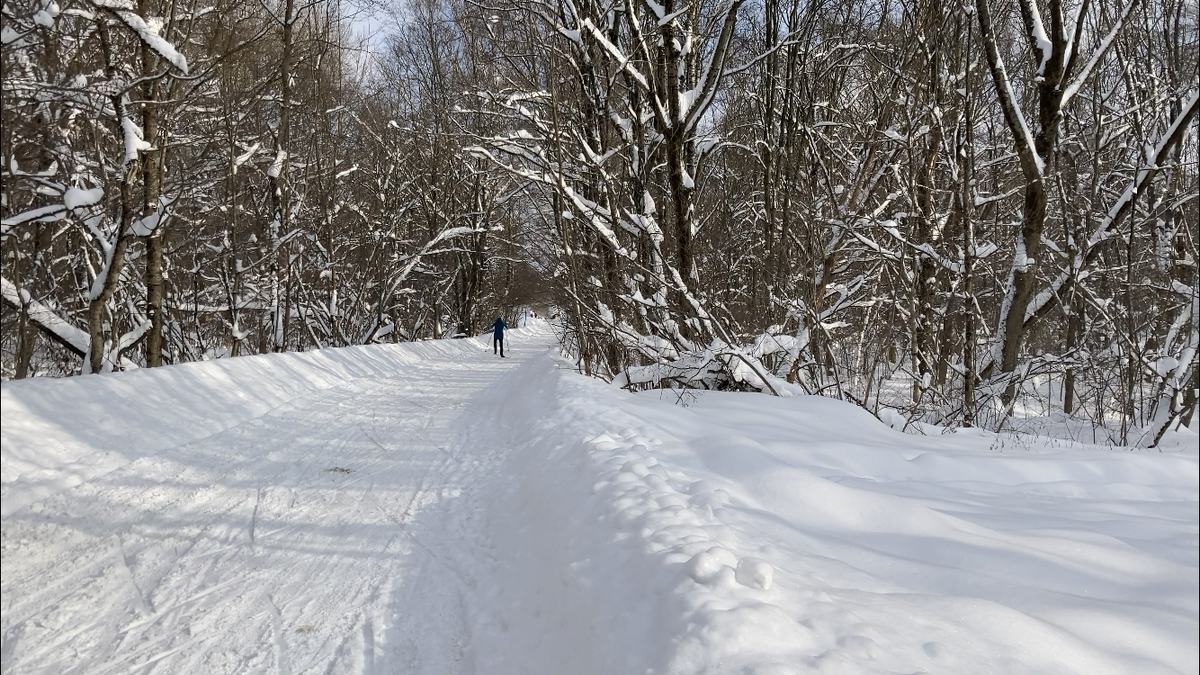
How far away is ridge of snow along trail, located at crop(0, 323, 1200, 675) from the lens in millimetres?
1883

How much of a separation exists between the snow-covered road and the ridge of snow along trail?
0.7 inches

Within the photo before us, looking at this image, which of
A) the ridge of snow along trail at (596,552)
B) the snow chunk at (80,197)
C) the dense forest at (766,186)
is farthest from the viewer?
the dense forest at (766,186)

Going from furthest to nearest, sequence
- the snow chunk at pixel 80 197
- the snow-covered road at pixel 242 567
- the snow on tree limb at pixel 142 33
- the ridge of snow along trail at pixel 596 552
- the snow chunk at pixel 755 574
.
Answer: the snow on tree limb at pixel 142 33 → the snow chunk at pixel 755 574 → the snow-covered road at pixel 242 567 → the ridge of snow along trail at pixel 596 552 → the snow chunk at pixel 80 197

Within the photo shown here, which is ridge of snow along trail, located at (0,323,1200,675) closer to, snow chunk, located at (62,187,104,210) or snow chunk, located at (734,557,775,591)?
snow chunk, located at (734,557,775,591)

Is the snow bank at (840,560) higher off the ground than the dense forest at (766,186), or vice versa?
the dense forest at (766,186)

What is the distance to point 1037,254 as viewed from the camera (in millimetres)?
7031

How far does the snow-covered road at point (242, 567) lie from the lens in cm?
216

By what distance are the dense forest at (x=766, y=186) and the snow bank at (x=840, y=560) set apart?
1.98 metres

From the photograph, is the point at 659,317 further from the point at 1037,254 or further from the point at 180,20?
the point at 180,20

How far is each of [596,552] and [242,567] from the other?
2031 mm

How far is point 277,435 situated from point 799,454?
5.32m

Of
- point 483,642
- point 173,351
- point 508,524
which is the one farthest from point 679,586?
point 173,351

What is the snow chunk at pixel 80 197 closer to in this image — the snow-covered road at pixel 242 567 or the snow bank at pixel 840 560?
the snow-covered road at pixel 242 567

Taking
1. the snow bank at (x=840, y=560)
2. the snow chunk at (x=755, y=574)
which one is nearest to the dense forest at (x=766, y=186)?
the snow bank at (x=840, y=560)
